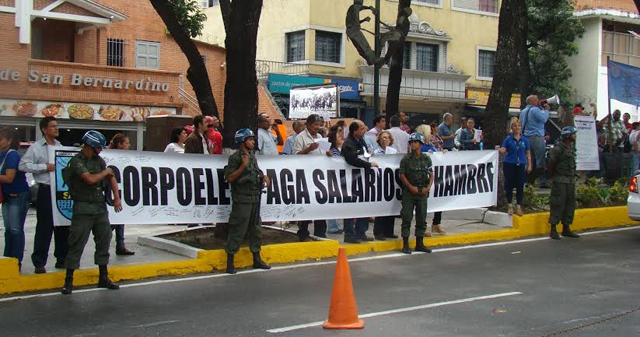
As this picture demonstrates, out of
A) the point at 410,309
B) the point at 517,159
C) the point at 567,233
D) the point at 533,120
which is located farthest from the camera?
the point at 533,120

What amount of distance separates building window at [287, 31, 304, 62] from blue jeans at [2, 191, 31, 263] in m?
23.9

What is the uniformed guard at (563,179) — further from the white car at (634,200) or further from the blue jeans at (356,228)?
the blue jeans at (356,228)

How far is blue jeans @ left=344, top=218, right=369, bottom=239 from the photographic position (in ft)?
39.8

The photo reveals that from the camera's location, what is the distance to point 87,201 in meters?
8.81

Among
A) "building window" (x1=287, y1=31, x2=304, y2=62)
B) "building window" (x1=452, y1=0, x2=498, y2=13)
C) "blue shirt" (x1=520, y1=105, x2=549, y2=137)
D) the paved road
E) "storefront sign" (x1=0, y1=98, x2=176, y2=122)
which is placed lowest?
the paved road

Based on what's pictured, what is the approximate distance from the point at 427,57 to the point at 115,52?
14.6 m

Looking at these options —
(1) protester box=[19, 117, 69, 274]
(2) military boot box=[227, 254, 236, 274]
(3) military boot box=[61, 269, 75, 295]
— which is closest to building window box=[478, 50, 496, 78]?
(2) military boot box=[227, 254, 236, 274]

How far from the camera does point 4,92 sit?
8203 mm

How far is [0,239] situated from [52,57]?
18.7 m

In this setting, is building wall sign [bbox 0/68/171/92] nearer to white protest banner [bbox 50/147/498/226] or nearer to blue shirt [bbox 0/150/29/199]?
white protest banner [bbox 50/147/498/226]

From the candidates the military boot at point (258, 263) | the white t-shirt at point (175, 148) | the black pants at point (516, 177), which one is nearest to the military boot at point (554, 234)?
the black pants at point (516, 177)

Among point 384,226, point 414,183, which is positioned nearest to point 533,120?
point 384,226

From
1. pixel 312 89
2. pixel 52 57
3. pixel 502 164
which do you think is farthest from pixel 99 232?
pixel 52 57

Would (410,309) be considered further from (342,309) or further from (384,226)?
(384,226)
